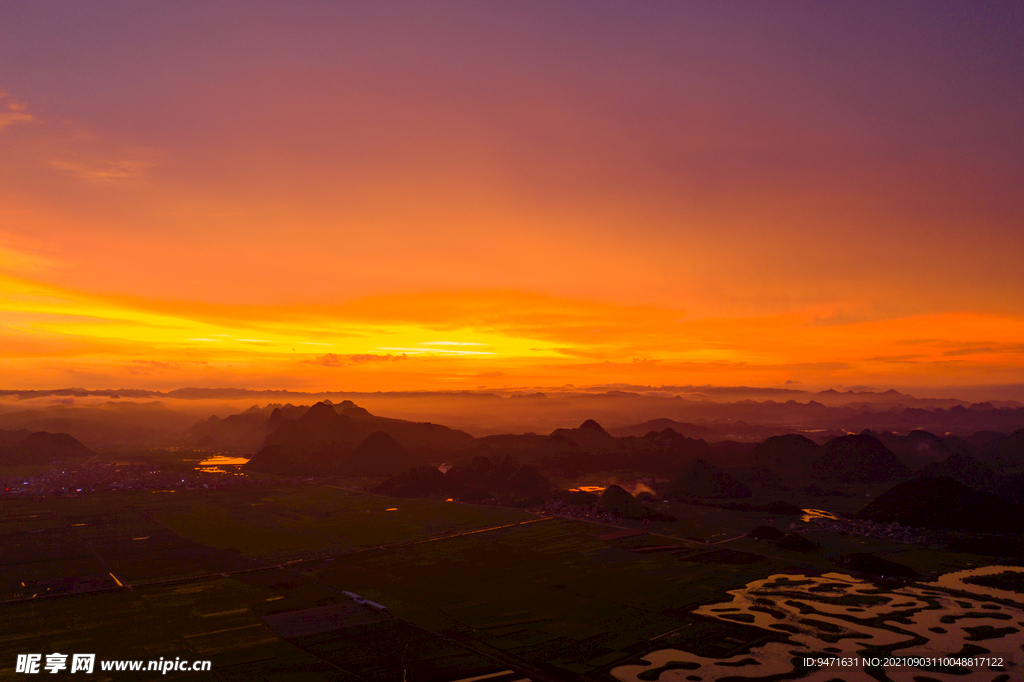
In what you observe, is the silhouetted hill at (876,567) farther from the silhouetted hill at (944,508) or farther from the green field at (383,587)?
the silhouetted hill at (944,508)

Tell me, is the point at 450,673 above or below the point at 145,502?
above

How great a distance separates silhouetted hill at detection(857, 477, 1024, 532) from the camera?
12075cm

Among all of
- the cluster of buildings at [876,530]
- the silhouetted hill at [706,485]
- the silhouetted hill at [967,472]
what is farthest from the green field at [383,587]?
the silhouetted hill at [967,472]

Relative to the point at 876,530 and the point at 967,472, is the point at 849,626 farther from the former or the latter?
the point at 967,472

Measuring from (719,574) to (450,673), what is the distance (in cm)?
5027

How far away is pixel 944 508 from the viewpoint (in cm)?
12600

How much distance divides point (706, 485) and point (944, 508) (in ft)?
180

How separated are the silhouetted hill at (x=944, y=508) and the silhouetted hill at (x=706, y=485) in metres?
32.9

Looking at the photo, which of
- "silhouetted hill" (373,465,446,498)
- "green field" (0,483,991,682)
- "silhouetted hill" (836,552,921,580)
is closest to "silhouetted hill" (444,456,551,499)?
"silhouetted hill" (373,465,446,498)

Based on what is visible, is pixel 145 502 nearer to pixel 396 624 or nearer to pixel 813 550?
pixel 396 624

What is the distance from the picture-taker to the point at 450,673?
53.8m

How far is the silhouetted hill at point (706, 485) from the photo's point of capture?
16100 cm

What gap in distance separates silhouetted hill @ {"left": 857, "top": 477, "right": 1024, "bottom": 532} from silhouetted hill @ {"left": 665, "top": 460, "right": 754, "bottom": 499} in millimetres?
32930

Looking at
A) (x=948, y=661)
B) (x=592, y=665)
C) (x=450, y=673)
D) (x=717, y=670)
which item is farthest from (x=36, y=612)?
(x=948, y=661)
